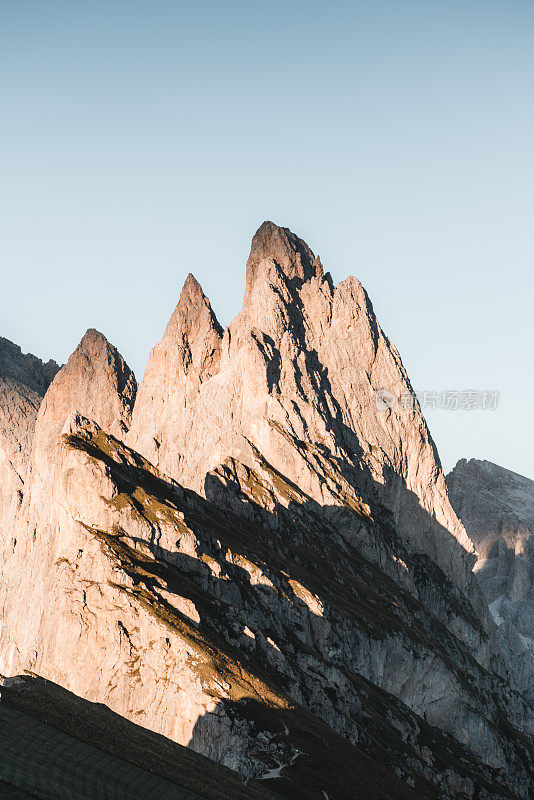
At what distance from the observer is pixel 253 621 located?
13375cm

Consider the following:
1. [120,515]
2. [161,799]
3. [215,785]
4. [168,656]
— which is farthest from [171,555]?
[161,799]

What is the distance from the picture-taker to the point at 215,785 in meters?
72.7

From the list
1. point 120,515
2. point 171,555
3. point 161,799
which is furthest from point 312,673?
point 161,799

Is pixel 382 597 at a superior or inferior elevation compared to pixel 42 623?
superior

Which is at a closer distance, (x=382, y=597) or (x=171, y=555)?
(x=171, y=555)

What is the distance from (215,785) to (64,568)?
51565mm

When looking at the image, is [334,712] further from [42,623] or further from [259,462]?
[259,462]

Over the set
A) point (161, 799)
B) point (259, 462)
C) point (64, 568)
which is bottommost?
point (161, 799)

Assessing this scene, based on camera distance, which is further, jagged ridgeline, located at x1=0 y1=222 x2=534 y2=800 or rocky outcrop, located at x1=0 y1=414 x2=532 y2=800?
rocky outcrop, located at x1=0 y1=414 x2=532 y2=800

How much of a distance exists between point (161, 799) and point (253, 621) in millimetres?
71800

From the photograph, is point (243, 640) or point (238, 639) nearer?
point (238, 639)

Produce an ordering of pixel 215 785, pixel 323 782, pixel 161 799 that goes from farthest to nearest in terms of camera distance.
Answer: pixel 323 782 → pixel 215 785 → pixel 161 799

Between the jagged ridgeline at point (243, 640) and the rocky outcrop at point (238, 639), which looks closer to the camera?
the jagged ridgeline at point (243, 640)

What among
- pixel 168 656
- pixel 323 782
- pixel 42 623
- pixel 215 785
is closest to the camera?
pixel 215 785
